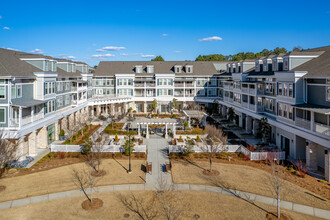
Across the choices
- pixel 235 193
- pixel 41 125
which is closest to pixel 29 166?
pixel 41 125

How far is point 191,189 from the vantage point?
18719mm

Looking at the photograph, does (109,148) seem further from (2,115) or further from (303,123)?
(303,123)

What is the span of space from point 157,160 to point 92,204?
994cm

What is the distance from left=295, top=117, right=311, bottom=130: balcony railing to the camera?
74.8 ft

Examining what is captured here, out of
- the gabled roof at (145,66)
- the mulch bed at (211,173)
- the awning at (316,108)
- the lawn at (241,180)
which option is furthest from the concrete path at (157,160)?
the gabled roof at (145,66)

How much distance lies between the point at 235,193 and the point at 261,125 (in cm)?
1456

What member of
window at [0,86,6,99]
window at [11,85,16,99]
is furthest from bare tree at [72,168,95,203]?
window at [0,86,6,99]

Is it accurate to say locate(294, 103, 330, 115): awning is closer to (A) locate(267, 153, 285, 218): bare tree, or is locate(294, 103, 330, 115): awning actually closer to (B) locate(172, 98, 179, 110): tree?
(A) locate(267, 153, 285, 218): bare tree

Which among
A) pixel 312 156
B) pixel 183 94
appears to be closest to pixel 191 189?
pixel 312 156

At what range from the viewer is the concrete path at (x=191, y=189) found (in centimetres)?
1555

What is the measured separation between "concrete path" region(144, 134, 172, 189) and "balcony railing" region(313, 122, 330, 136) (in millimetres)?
13488

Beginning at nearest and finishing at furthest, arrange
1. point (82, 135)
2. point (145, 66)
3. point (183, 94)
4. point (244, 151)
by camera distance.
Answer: point (244, 151) < point (82, 135) < point (183, 94) < point (145, 66)

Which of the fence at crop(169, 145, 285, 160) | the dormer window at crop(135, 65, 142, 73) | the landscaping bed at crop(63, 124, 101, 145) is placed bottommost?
the fence at crop(169, 145, 285, 160)

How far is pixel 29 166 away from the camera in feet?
77.8
